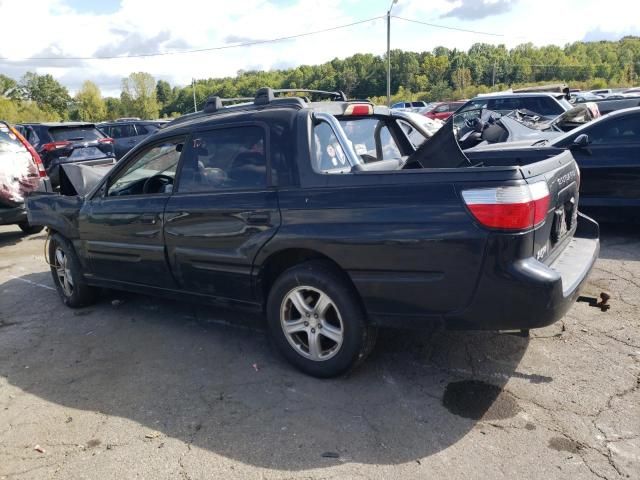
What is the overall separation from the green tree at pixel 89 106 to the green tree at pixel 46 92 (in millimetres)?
2340

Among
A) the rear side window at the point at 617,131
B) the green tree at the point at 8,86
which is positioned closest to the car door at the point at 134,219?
the rear side window at the point at 617,131

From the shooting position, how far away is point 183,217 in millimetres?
3986

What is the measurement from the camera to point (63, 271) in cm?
531

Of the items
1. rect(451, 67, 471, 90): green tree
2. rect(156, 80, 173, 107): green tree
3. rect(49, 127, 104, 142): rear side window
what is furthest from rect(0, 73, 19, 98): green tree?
rect(49, 127, 104, 142): rear side window

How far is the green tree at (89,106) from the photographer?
89688 millimetres

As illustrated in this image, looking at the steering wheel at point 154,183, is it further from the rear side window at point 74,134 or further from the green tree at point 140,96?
the green tree at point 140,96

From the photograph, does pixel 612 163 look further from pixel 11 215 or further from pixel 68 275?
pixel 11 215

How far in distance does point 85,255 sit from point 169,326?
1.13 meters

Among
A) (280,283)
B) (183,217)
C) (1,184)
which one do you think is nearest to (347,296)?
(280,283)

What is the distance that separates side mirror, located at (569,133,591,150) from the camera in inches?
260

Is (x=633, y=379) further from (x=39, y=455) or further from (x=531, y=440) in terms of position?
(x=39, y=455)

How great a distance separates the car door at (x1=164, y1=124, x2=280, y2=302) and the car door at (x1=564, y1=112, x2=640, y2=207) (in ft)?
15.7

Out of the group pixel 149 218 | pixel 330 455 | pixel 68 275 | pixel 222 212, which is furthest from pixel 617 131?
pixel 68 275

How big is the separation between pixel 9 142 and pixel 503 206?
8.36 m
